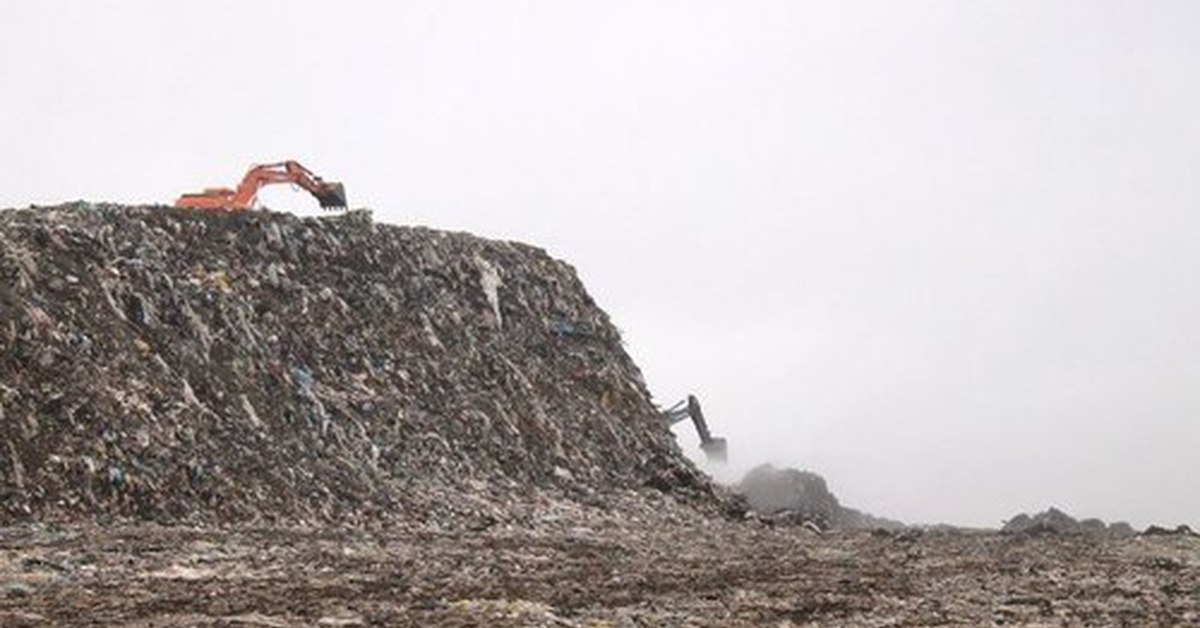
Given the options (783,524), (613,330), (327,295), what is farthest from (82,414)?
(613,330)

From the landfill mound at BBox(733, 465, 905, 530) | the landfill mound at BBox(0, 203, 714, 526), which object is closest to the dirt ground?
the landfill mound at BBox(0, 203, 714, 526)

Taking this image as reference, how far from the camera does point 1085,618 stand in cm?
960

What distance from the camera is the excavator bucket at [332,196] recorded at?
97.6 feet

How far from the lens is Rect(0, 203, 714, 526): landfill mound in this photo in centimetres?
1642

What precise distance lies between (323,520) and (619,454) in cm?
1076

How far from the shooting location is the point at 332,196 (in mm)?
29859

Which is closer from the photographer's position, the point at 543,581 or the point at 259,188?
the point at 543,581

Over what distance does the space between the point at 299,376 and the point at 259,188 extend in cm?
894

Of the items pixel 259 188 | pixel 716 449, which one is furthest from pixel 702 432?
pixel 259 188

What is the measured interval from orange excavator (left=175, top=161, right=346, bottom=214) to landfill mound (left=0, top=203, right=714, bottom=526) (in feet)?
7.60

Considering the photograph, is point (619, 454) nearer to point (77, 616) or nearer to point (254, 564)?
point (254, 564)

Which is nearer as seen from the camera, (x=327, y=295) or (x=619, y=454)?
(x=327, y=295)

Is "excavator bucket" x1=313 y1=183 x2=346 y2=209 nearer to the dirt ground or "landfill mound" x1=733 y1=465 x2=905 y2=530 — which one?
the dirt ground

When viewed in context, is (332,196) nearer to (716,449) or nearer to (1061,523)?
(716,449)
